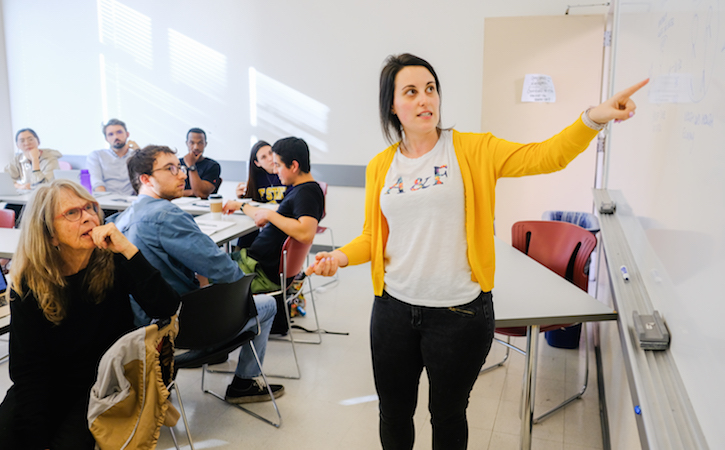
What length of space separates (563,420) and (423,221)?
1519 mm

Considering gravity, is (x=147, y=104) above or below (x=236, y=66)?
below

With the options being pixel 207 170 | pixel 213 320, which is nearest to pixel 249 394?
pixel 213 320

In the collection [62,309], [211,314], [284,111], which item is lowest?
[211,314]

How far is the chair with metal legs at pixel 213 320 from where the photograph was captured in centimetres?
196

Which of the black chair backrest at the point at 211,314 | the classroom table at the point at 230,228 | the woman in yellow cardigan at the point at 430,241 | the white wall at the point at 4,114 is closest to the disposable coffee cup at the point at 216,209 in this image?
the classroom table at the point at 230,228

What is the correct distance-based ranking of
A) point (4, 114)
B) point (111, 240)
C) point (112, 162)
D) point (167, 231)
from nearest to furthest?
point (111, 240) → point (167, 231) → point (112, 162) → point (4, 114)

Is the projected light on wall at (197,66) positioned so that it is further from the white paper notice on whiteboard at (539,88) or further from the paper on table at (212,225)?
the white paper notice on whiteboard at (539,88)

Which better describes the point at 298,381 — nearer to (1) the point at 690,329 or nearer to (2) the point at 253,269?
(2) the point at 253,269

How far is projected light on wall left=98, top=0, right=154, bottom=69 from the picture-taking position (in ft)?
18.9

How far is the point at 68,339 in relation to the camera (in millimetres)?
1633

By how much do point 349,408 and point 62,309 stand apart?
1401mm

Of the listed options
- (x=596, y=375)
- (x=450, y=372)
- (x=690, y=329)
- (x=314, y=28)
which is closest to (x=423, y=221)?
(x=450, y=372)

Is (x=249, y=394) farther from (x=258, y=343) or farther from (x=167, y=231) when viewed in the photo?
(x=167, y=231)

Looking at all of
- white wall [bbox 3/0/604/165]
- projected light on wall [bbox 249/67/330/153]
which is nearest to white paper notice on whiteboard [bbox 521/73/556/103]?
white wall [bbox 3/0/604/165]
